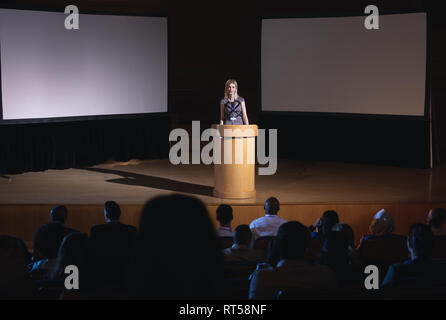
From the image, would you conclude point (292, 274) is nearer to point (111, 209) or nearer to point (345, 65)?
point (111, 209)

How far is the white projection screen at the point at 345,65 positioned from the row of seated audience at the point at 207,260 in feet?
14.6

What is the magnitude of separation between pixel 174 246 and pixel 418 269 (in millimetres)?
1865

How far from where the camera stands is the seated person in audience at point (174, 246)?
Answer: 1.18 metres

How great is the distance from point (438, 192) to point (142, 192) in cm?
337

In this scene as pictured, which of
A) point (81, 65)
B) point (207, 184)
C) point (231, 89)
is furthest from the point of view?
point (81, 65)

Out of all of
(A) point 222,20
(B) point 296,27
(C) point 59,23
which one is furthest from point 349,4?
(C) point 59,23

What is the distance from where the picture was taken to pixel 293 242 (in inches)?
103

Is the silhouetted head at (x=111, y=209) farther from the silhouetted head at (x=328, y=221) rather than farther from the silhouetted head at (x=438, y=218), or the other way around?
the silhouetted head at (x=438, y=218)

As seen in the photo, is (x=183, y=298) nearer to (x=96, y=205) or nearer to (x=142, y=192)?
(x=96, y=205)

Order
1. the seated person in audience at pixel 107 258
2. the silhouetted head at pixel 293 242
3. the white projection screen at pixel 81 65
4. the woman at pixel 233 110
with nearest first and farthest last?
the seated person in audience at pixel 107 258, the silhouetted head at pixel 293 242, the woman at pixel 233 110, the white projection screen at pixel 81 65

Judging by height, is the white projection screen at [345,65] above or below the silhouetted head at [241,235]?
above

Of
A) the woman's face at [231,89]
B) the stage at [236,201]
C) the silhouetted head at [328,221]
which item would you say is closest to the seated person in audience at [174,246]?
the silhouetted head at [328,221]

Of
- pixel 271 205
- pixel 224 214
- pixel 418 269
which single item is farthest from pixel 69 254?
pixel 271 205

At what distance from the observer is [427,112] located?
26.4ft
